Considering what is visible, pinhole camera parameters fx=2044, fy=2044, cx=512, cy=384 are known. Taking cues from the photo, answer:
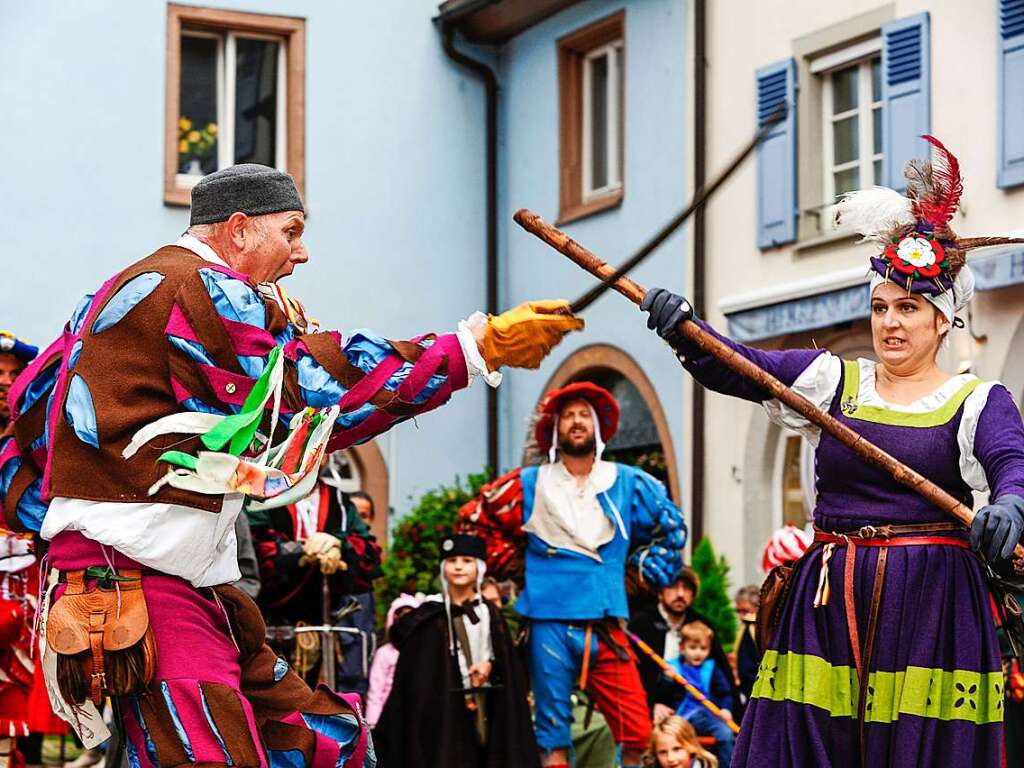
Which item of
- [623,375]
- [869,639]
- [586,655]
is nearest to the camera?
[869,639]

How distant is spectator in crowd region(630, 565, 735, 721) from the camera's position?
1052 cm

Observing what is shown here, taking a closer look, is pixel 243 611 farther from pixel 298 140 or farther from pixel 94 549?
pixel 298 140

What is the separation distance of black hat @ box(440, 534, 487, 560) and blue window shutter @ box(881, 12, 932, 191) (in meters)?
5.69

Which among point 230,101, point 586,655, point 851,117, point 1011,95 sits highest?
point 230,101

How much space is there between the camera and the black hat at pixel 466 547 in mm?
9789

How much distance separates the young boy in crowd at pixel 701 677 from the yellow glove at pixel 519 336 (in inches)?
211

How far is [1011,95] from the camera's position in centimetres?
1345

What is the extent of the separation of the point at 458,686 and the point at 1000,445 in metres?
4.46

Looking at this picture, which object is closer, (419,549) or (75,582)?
(75,582)

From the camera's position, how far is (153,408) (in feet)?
16.6

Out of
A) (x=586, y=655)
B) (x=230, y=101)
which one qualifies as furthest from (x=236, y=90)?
(x=586, y=655)

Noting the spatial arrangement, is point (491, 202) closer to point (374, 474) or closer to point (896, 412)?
point (374, 474)

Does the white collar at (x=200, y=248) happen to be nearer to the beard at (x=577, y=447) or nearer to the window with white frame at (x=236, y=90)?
the beard at (x=577, y=447)

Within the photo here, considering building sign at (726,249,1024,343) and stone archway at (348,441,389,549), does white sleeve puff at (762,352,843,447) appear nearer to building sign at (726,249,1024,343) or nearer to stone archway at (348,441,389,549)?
building sign at (726,249,1024,343)
